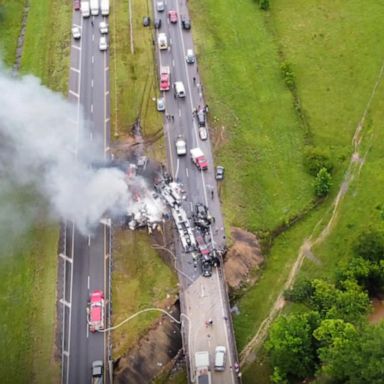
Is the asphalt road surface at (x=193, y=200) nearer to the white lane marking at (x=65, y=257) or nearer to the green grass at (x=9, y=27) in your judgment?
the white lane marking at (x=65, y=257)

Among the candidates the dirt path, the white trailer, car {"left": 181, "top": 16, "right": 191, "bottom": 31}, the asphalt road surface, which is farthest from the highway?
the dirt path

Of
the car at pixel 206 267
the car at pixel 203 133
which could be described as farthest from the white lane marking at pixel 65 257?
the car at pixel 203 133

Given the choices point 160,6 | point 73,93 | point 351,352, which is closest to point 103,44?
point 73,93

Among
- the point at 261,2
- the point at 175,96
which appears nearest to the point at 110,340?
the point at 175,96

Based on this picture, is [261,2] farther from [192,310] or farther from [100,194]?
[192,310]

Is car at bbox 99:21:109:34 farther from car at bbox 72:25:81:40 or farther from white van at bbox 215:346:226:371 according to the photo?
white van at bbox 215:346:226:371
